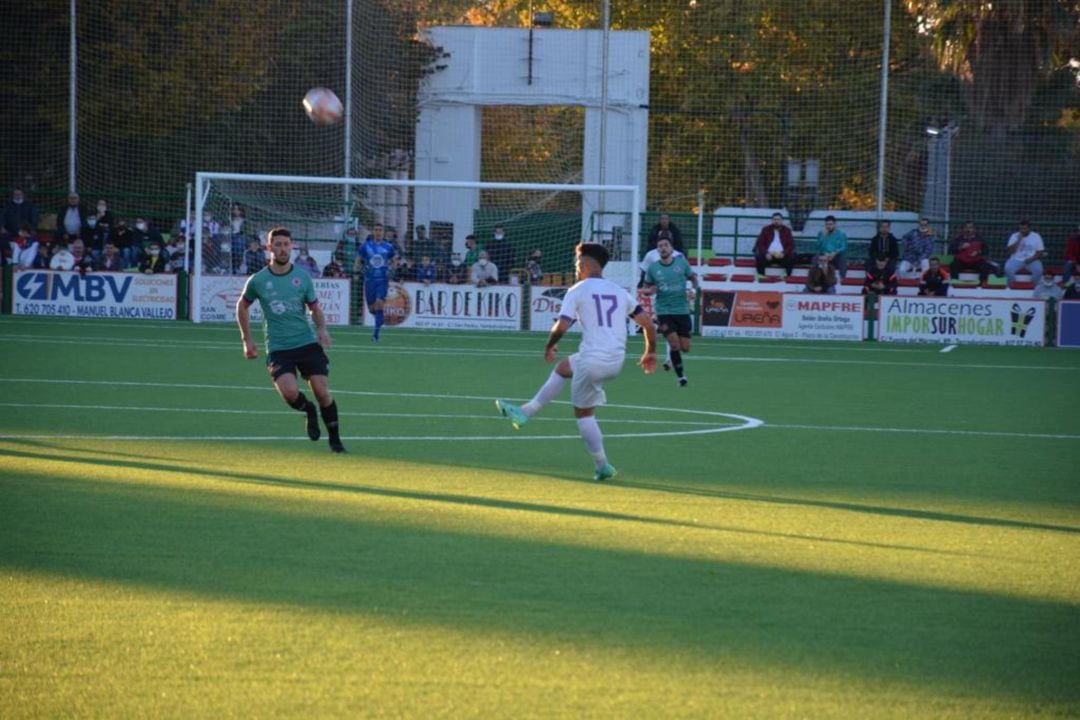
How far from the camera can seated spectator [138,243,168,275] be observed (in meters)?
31.8

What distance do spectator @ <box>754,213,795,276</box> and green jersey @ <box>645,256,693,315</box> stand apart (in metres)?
11.0

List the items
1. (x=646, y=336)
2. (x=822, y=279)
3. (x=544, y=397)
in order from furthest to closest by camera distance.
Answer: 1. (x=822, y=279)
2. (x=544, y=397)
3. (x=646, y=336)

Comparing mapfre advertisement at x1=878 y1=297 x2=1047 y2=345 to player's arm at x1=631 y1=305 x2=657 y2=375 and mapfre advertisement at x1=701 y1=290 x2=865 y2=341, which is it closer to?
mapfre advertisement at x1=701 y1=290 x2=865 y2=341

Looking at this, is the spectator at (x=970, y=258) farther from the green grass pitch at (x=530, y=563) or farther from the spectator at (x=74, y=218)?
the spectator at (x=74, y=218)

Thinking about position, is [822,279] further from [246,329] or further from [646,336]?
[646,336]

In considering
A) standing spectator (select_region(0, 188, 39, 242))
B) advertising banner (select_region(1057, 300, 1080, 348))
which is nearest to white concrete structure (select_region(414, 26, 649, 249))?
standing spectator (select_region(0, 188, 39, 242))

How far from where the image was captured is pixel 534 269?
105ft

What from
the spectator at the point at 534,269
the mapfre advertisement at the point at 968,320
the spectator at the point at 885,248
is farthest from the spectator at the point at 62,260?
the mapfre advertisement at the point at 968,320

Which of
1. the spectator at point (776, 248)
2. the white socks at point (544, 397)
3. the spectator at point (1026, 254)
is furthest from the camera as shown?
the spectator at point (776, 248)

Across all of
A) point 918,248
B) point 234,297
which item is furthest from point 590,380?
point 918,248

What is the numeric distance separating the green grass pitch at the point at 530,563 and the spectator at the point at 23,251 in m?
15.2

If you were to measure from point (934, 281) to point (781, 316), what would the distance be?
3.09 metres

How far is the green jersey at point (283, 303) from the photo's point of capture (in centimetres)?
1303

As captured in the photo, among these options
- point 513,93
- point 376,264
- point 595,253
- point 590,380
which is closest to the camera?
point 590,380
